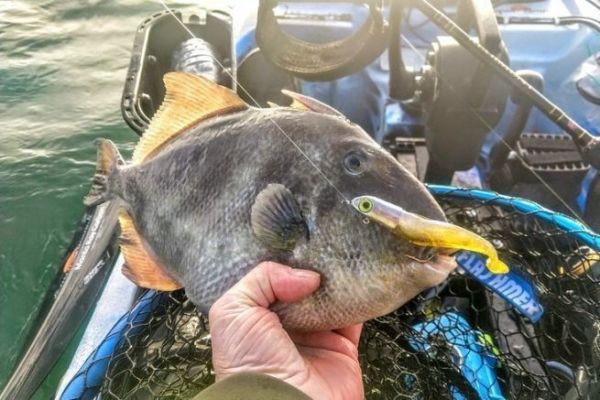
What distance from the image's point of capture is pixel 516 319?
2031 millimetres

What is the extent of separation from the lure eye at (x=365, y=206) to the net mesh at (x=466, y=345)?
0.71 m

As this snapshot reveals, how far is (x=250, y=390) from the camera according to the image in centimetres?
106

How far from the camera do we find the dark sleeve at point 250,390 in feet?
3.43

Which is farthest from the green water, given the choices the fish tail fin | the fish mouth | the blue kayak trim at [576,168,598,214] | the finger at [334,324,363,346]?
the blue kayak trim at [576,168,598,214]

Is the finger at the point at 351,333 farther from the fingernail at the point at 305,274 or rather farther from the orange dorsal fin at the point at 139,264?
the orange dorsal fin at the point at 139,264

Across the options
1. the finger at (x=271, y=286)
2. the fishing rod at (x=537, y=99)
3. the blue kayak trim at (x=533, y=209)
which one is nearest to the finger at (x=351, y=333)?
the finger at (x=271, y=286)

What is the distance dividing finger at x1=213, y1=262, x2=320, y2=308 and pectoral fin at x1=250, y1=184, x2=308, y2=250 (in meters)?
0.06

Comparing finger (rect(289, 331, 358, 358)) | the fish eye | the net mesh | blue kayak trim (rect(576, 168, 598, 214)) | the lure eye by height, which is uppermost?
the fish eye

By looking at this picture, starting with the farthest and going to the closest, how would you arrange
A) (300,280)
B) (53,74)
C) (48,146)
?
(53,74) → (48,146) → (300,280)

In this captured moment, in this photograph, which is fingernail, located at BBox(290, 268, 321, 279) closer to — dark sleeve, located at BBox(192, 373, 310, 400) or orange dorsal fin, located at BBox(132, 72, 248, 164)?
dark sleeve, located at BBox(192, 373, 310, 400)

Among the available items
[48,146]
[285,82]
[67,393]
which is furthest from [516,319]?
[48,146]

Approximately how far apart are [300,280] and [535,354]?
1146 mm

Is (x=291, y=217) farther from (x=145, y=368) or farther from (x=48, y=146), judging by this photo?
(x=48, y=146)

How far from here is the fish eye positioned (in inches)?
49.0
